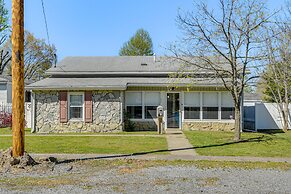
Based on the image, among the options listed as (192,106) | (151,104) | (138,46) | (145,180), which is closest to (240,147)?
(145,180)

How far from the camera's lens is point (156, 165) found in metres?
A: 9.55

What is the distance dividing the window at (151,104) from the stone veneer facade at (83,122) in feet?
6.41

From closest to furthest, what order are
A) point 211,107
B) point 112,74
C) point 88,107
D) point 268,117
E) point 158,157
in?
point 158,157 → point 88,107 → point 211,107 → point 112,74 → point 268,117

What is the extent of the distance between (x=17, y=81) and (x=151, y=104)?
11936 millimetres

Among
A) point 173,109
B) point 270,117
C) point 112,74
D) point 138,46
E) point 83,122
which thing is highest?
point 138,46

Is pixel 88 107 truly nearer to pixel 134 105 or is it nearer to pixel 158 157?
pixel 134 105

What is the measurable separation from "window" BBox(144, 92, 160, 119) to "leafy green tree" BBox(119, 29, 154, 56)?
2734 centimetres

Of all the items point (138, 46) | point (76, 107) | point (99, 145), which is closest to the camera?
point (99, 145)

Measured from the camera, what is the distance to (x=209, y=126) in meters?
20.0

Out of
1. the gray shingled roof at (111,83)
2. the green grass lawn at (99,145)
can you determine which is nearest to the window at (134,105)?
the gray shingled roof at (111,83)

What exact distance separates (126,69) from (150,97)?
325 cm

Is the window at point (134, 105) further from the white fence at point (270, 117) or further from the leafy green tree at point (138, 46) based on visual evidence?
the leafy green tree at point (138, 46)

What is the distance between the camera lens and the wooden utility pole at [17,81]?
9.15 m

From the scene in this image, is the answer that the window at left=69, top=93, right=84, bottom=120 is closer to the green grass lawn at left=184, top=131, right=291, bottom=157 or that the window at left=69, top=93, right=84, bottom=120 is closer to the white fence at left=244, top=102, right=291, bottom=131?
the green grass lawn at left=184, top=131, right=291, bottom=157
